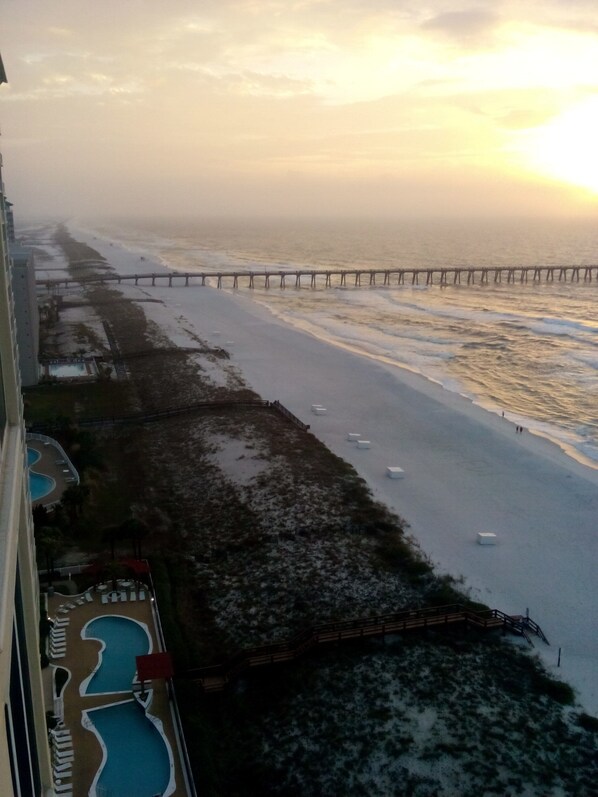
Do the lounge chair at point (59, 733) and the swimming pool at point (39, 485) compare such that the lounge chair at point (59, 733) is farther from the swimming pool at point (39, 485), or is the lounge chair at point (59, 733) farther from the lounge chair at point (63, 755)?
the swimming pool at point (39, 485)

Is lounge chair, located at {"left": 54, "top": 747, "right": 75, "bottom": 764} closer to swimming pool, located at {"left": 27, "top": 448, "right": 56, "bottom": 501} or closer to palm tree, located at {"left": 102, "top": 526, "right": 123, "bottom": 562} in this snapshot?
palm tree, located at {"left": 102, "top": 526, "right": 123, "bottom": 562}

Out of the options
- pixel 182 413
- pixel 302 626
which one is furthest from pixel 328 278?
pixel 302 626

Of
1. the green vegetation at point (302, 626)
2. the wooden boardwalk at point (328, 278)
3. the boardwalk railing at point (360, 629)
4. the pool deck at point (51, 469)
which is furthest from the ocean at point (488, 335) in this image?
the pool deck at point (51, 469)

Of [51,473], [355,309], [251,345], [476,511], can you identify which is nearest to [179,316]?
[251,345]

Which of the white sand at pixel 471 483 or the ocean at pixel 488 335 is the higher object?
the ocean at pixel 488 335

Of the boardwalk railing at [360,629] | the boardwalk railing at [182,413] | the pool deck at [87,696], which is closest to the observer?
the pool deck at [87,696]

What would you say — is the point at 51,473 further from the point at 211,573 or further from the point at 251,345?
the point at 251,345

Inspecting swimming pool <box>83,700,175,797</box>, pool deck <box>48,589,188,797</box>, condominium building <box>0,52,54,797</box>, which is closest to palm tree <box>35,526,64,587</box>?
pool deck <box>48,589,188,797</box>
